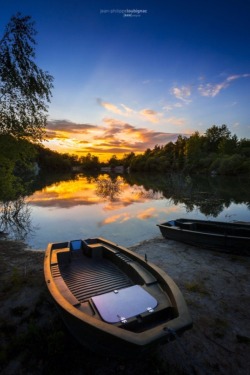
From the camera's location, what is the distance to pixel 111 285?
5.35 m

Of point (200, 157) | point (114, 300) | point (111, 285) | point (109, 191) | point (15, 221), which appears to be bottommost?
point (15, 221)

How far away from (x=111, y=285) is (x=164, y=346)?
178 cm

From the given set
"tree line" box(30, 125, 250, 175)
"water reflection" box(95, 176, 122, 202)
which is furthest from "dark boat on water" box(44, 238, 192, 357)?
"tree line" box(30, 125, 250, 175)

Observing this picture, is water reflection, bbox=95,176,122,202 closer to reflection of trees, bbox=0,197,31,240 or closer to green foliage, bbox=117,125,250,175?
reflection of trees, bbox=0,197,31,240

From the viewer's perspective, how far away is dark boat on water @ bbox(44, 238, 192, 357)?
3143mm

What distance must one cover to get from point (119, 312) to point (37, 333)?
1.84 m

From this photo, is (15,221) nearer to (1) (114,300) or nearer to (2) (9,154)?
(2) (9,154)

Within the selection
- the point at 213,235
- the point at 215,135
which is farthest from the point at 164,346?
the point at 215,135

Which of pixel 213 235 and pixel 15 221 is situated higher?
pixel 213 235

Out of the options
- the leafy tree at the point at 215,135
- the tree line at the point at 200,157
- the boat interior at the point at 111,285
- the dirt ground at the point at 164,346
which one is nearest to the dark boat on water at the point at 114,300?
the boat interior at the point at 111,285

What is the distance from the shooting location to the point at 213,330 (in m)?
4.54

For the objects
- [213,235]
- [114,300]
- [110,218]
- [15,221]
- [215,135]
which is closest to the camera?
[114,300]

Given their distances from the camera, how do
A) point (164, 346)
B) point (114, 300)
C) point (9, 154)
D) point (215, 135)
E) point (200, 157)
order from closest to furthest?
point (164, 346)
point (114, 300)
point (9, 154)
point (200, 157)
point (215, 135)

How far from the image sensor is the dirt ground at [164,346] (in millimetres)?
3660
